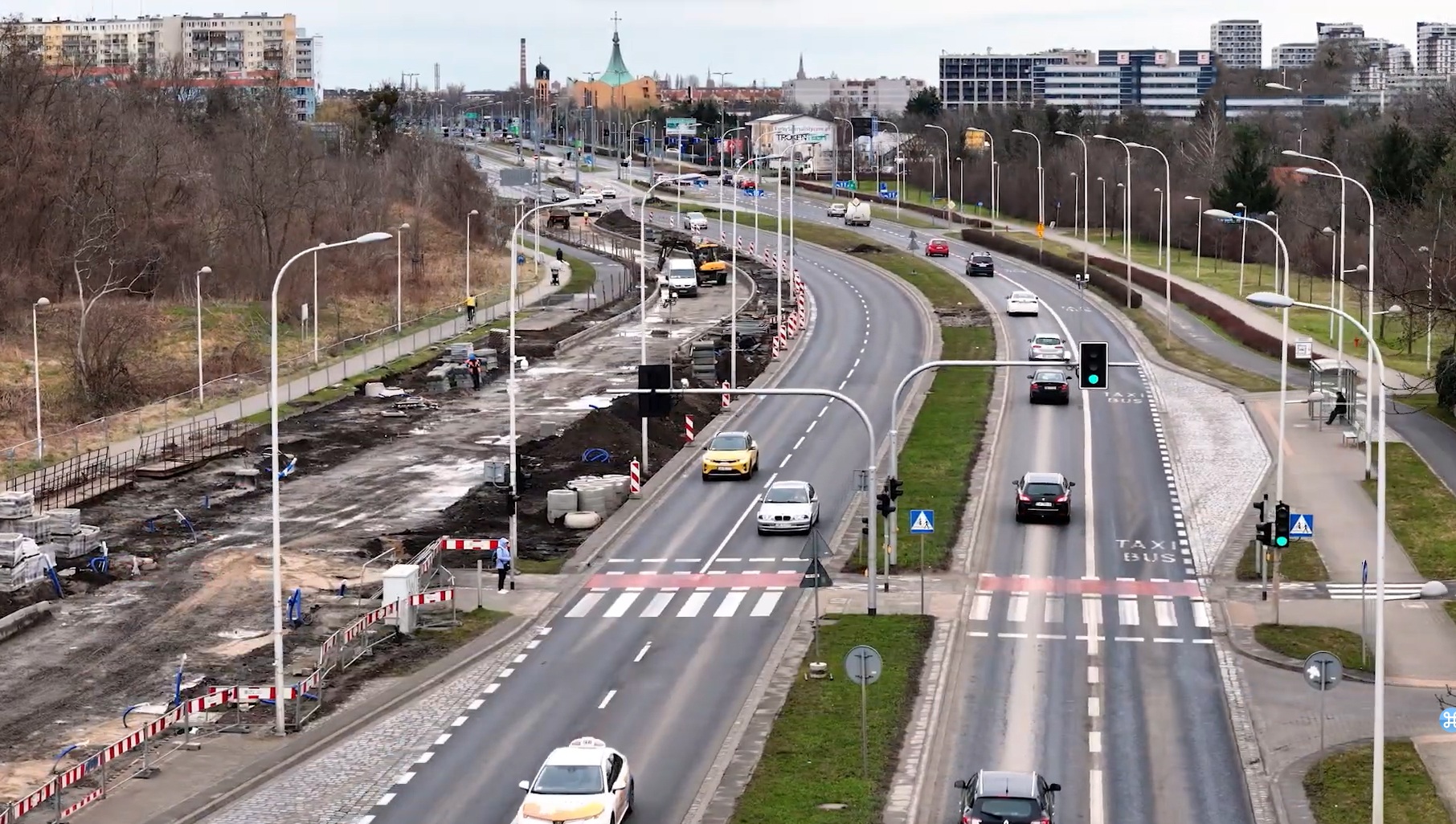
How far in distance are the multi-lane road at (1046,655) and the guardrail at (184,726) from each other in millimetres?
3596

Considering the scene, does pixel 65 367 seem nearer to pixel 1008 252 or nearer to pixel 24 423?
pixel 24 423

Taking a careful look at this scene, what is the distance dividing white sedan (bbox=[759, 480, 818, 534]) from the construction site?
17.5 ft

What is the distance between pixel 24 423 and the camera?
229 ft

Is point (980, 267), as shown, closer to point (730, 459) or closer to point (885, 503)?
point (730, 459)

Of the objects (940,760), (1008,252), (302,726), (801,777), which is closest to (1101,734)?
(940,760)

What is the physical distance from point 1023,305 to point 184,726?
67403mm

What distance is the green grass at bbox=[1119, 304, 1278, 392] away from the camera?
7500 cm

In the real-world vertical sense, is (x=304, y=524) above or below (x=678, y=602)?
above

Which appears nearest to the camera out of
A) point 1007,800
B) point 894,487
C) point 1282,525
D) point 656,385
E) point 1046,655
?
point 1007,800

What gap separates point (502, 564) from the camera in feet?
153

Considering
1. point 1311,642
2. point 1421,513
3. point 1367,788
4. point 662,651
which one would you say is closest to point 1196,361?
point 1421,513

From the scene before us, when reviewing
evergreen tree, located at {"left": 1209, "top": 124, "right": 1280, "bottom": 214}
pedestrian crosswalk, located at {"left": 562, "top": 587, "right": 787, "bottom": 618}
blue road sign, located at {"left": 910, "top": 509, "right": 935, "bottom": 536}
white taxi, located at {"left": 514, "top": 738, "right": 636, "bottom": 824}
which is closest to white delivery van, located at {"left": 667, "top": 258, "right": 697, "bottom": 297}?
evergreen tree, located at {"left": 1209, "top": 124, "right": 1280, "bottom": 214}

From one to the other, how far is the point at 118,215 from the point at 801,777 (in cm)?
7333

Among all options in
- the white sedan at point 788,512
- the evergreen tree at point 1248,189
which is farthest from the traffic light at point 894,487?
the evergreen tree at point 1248,189
